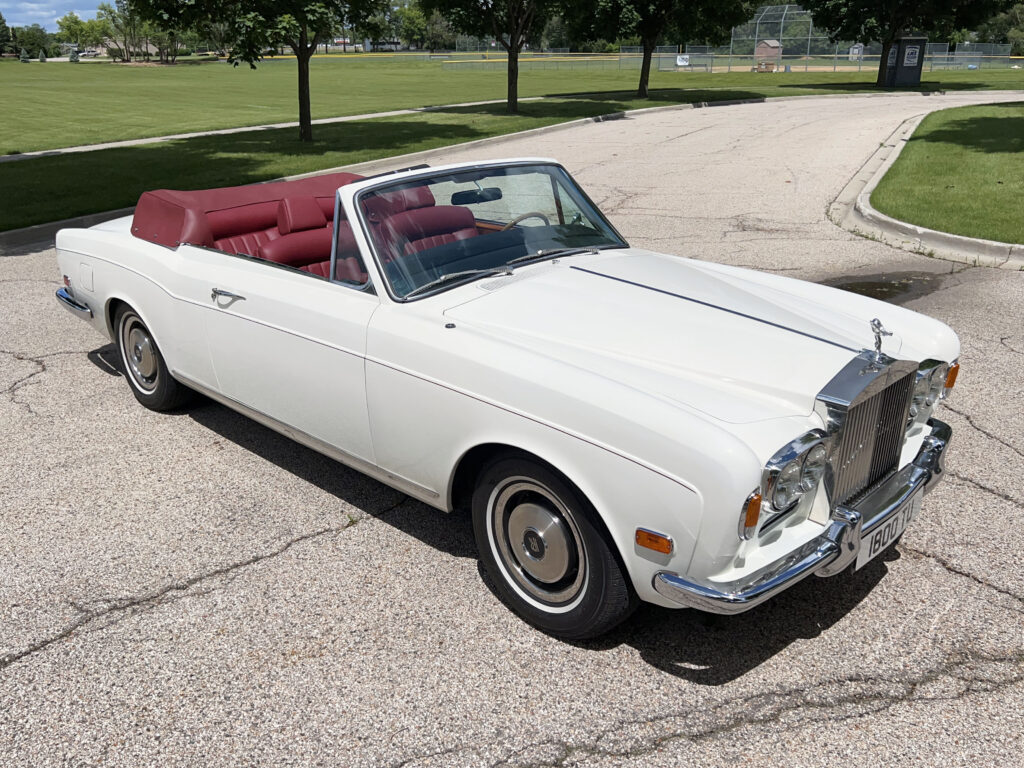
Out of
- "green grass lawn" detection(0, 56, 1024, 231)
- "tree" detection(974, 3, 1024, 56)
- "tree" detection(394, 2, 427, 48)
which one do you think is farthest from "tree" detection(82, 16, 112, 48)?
"tree" detection(974, 3, 1024, 56)

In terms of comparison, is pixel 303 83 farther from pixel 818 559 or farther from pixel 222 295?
pixel 818 559

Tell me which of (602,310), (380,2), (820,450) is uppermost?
(380,2)

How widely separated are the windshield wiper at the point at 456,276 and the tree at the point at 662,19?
2926 cm

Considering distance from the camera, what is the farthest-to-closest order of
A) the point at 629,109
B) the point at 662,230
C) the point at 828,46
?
the point at 828,46 → the point at 629,109 → the point at 662,230

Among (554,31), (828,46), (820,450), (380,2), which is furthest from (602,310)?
(554,31)

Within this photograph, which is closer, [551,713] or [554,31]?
[551,713]

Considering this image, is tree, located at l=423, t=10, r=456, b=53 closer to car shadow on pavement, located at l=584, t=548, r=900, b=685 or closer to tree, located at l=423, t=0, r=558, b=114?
tree, located at l=423, t=0, r=558, b=114

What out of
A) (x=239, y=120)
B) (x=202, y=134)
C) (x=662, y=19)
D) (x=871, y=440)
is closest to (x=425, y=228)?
(x=871, y=440)

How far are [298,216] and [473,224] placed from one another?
1194 mm

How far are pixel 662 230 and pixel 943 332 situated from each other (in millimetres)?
6641

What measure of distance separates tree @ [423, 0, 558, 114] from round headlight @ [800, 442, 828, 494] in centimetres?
2332

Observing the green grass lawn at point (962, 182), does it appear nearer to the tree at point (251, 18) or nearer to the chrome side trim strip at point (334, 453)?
the chrome side trim strip at point (334, 453)

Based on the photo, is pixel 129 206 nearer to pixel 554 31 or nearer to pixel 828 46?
pixel 828 46

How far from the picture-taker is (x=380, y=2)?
1734 cm
